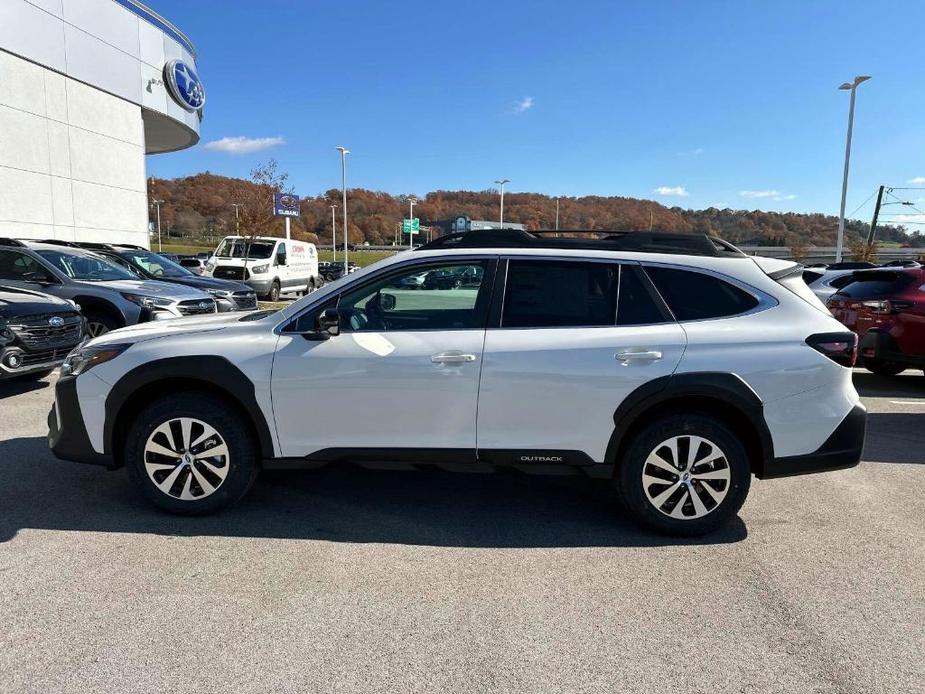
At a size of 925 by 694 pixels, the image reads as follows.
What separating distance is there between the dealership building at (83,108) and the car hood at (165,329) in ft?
59.3

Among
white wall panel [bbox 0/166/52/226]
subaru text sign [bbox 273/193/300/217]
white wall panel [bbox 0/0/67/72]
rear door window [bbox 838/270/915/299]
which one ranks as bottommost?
rear door window [bbox 838/270/915/299]

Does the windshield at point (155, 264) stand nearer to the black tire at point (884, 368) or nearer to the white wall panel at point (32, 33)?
the white wall panel at point (32, 33)

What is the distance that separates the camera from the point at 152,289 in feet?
30.5

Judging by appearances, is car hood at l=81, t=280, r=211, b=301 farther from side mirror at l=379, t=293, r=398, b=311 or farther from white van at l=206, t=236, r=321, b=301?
white van at l=206, t=236, r=321, b=301

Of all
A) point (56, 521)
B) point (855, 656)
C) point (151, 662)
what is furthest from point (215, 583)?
point (855, 656)

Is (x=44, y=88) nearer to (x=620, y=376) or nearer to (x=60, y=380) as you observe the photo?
(x=60, y=380)

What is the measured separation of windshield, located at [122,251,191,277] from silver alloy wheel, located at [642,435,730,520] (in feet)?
38.6

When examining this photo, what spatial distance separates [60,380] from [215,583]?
1.77 m

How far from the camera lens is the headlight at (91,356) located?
381 cm

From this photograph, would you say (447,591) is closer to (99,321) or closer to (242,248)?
(99,321)

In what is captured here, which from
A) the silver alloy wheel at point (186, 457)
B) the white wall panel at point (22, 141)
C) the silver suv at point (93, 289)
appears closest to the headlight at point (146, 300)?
the silver suv at point (93, 289)

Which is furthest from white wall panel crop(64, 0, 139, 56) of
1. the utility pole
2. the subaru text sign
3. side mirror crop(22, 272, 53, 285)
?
the utility pole

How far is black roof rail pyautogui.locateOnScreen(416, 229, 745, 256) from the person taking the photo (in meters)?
3.86

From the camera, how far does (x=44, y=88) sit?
19188mm
